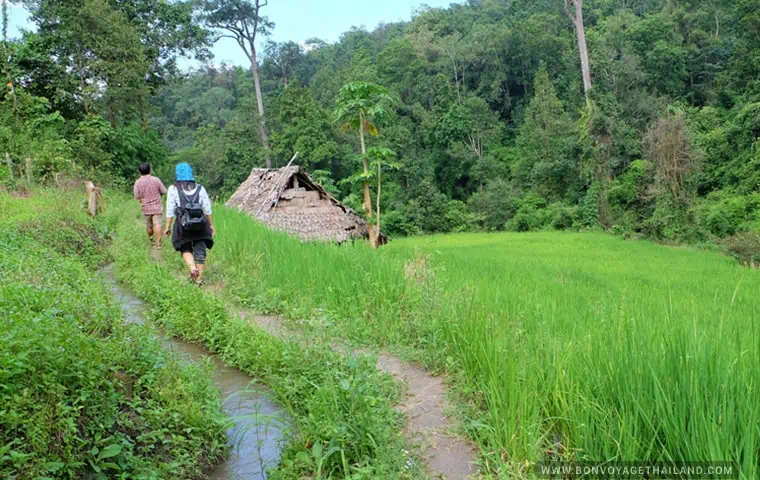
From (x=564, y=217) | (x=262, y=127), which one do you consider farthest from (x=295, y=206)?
(x=262, y=127)

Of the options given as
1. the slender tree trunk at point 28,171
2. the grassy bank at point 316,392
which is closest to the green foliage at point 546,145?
the slender tree trunk at point 28,171

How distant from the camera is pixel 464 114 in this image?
32.9 metres

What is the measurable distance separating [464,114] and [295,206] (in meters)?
21.8

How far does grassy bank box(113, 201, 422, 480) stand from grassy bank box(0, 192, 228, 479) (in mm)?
483

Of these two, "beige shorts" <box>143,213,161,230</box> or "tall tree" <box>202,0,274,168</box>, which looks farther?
"tall tree" <box>202,0,274,168</box>

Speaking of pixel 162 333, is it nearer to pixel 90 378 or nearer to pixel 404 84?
pixel 90 378

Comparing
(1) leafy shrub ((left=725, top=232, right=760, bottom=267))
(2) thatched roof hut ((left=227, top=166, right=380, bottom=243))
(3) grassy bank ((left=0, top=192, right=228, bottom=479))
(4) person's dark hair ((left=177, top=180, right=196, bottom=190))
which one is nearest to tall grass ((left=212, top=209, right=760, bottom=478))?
(4) person's dark hair ((left=177, top=180, right=196, bottom=190))

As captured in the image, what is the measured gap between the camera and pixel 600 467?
86.0 inches

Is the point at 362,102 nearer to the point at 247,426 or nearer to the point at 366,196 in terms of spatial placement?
the point at 366,196

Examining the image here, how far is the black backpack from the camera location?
223 inches

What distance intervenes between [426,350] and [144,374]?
1905 mm

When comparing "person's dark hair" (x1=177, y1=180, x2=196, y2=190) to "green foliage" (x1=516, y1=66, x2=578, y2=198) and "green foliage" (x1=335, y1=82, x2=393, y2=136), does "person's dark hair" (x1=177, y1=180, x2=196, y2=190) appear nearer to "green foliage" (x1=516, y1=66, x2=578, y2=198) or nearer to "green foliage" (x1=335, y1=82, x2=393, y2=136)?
"green foliage" (x1=335, y1=82, x2=393, y2=136)

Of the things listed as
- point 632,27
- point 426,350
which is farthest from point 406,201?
point 426,350

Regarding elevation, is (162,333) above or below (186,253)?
below
